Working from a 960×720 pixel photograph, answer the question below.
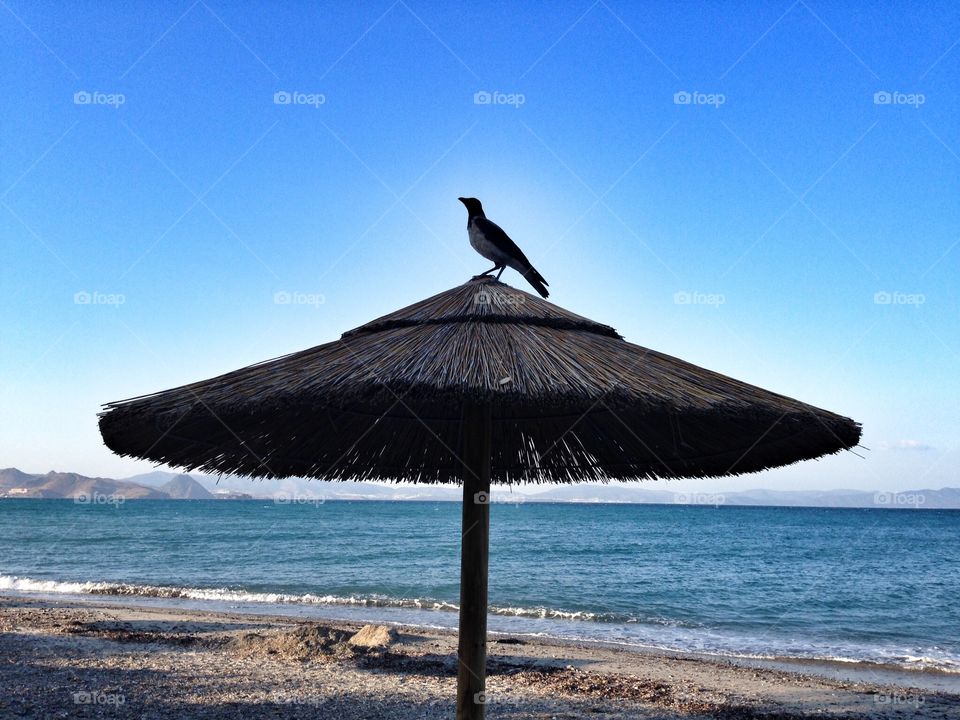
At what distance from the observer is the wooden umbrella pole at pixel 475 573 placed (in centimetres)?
333

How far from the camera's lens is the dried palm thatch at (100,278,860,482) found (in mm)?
2631

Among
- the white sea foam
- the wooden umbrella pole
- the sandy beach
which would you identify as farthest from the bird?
the white sea foam

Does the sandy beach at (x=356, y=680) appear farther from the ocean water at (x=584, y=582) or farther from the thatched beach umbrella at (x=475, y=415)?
the ocean water at (x=584, y=582)

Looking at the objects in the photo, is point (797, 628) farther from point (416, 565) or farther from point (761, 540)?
point (761, 540)

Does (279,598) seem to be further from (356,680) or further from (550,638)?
(356,680)

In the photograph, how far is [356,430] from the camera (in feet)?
13.7

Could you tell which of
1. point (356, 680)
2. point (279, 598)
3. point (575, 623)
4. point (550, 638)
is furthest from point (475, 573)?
point (279, 598)

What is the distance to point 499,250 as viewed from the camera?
12.6 feet

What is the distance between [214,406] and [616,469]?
2728 millimetres

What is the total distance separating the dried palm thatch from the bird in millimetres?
175

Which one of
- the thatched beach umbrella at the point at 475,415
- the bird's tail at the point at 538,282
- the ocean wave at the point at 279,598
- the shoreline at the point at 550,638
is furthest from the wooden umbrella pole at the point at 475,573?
the ocean wave at the point at 279,598

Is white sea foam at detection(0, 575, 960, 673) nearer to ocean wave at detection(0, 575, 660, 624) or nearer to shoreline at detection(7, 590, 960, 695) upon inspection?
ocean wave at detection(0, 575, 660, 624)

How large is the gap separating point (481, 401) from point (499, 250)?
5.10 feet

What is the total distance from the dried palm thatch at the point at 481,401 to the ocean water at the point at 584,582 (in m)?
10.5
